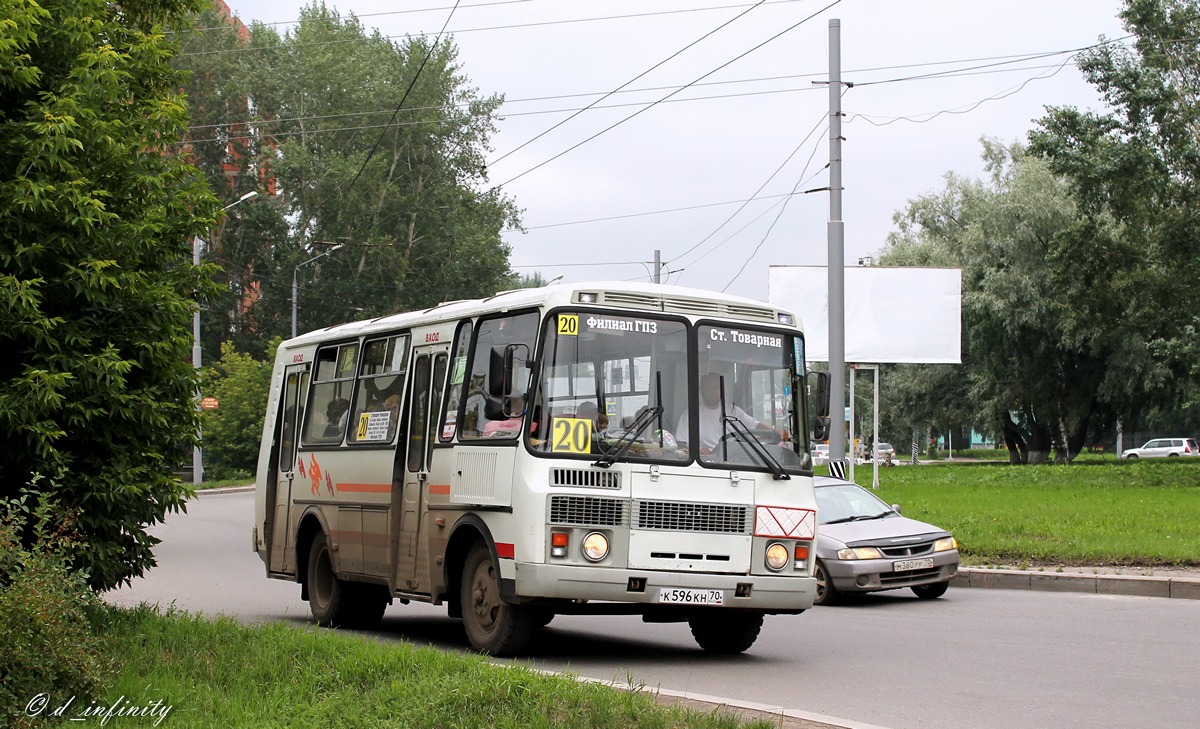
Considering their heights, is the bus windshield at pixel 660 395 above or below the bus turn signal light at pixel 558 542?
above

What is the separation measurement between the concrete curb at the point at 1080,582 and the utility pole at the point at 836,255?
3945 mm

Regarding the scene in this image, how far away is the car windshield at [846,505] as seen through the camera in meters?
17.3

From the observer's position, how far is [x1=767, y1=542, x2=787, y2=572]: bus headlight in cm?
1104

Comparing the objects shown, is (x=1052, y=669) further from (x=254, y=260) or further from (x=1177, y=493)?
(x=254, y=260)

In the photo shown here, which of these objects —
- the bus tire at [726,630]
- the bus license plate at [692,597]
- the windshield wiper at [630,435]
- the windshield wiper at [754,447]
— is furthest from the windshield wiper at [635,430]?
the bus tire at [726,630]

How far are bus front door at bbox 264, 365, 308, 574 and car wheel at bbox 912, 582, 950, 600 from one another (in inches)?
289

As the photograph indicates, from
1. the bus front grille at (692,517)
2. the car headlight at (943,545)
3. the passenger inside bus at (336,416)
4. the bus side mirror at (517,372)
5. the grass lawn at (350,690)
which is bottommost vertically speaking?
the grass lawn at (350,690)

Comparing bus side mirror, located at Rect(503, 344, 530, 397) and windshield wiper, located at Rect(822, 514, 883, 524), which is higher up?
bus side mirror, located at Rect(503, 344, 530, 397)

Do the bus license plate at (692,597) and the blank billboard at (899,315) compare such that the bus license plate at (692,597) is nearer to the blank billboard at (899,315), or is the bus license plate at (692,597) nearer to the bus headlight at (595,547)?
the bus headlight at (595,547)

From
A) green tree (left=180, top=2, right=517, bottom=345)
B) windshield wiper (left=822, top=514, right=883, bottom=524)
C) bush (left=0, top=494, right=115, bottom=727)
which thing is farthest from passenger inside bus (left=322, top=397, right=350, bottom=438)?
green tree (left=180, top=2, right=517, bottom=345)

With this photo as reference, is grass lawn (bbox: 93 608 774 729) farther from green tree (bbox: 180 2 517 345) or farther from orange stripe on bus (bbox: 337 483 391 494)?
green tree (bbox: 180 2 517 345)

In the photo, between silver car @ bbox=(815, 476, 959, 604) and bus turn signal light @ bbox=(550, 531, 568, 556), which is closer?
bus turn signal light @ bbox=(550, 531, 568, 556)

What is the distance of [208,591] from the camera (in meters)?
17.2

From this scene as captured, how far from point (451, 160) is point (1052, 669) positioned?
61.6 m
